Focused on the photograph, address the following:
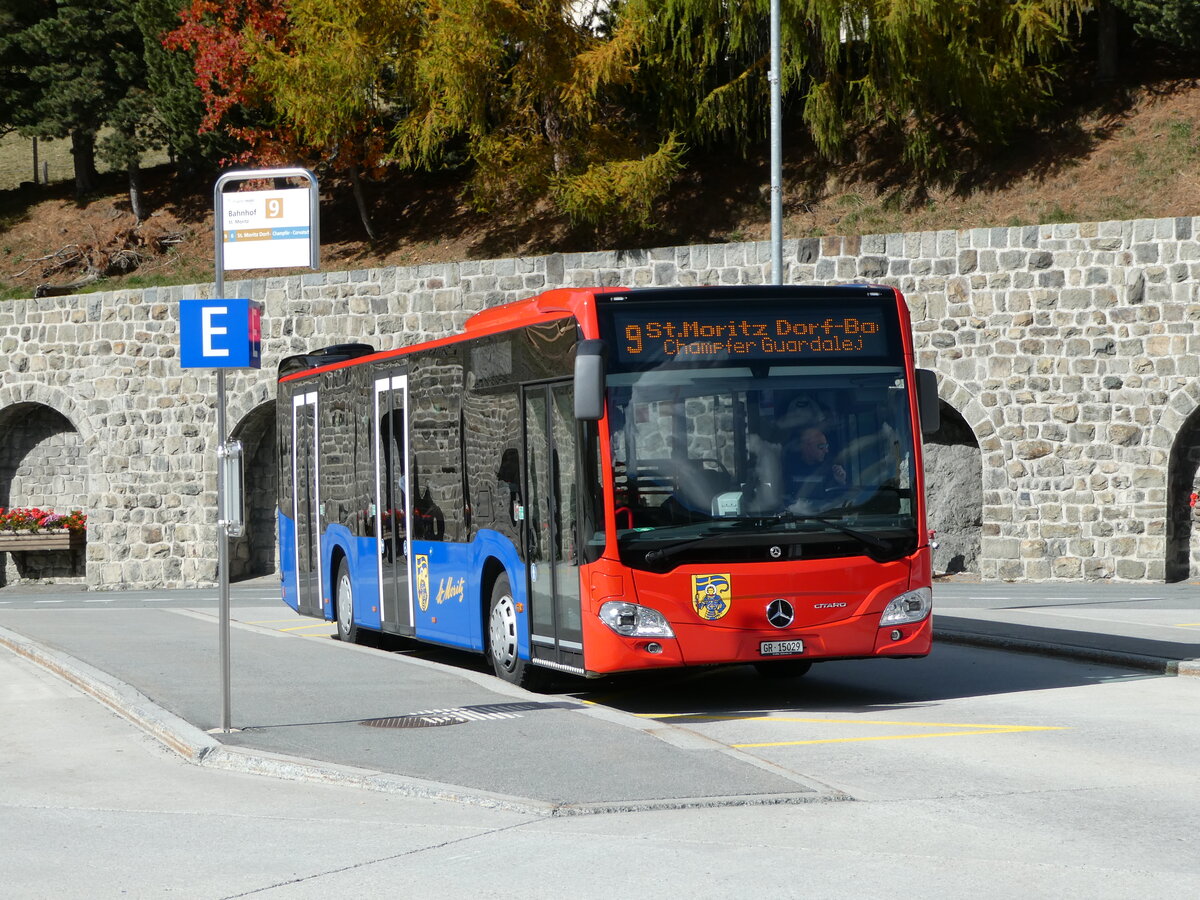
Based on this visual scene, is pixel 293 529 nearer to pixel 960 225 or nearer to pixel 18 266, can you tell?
pixel 960 225

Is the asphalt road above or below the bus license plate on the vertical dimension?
below

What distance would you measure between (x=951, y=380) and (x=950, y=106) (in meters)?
8.87

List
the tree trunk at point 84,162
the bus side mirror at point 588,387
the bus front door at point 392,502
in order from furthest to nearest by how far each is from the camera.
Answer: the tree trunk at point 84,162
the bus front door at point 392,502
the bus side mirror at point 588,387

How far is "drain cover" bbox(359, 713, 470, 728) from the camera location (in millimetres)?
10367

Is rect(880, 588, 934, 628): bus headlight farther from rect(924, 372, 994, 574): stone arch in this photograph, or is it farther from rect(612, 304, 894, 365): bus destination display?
rect(924, 372, 994, 574): stone arch

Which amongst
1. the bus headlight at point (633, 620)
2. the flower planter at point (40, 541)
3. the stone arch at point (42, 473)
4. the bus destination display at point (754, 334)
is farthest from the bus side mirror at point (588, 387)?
the stone arch at point (42, 473)

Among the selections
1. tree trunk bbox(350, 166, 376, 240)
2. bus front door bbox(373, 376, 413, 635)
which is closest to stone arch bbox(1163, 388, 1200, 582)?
bus front door bbox(373, 376, 413, 635)

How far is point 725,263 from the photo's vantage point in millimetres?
25016

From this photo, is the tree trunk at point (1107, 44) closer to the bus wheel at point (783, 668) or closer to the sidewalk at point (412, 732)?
the bus wheel at point (783, 668)

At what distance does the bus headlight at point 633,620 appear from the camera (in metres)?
10.9

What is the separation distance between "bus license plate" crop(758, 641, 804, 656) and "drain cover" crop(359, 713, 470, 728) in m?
2.01

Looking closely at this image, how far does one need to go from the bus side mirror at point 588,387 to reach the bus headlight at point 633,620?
1.26 meters

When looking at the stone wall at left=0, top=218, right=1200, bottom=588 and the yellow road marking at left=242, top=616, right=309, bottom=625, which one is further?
the stone wall at left=0, top=218, right=1200, bottom=588

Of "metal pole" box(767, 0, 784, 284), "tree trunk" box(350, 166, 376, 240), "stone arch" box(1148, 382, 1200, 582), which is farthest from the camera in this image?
"tree trunk" box(350, 166, 376, 240)
